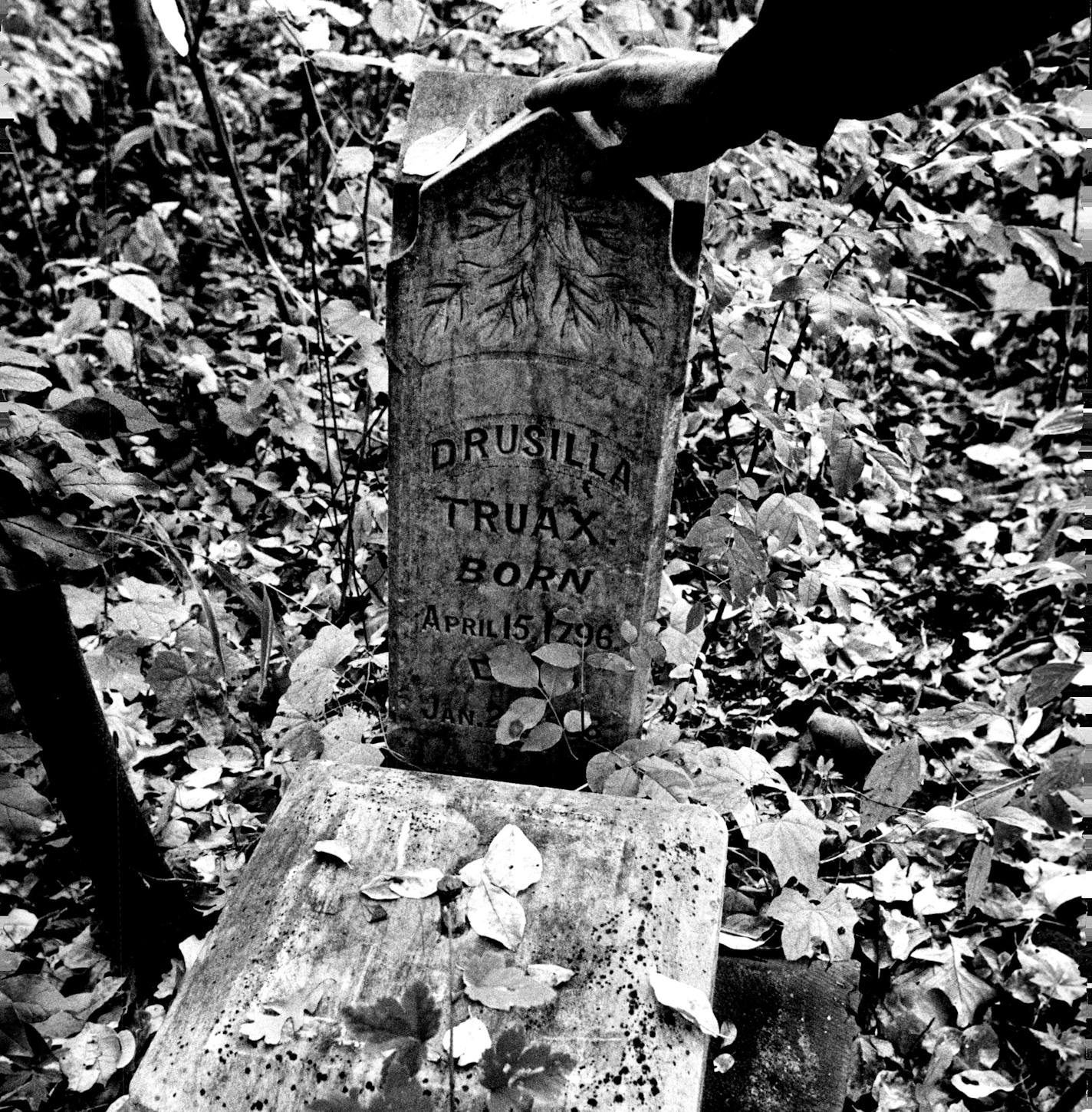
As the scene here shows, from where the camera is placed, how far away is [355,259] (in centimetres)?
436

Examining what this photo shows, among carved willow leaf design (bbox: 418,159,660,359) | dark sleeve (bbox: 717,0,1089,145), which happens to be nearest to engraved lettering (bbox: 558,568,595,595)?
carved willow leaf design (bbox: 418,159,660,359)

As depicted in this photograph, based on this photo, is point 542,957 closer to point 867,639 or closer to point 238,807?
point 238,807

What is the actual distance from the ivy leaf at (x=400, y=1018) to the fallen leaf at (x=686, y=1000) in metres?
0.53

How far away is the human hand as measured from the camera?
4.92 ft

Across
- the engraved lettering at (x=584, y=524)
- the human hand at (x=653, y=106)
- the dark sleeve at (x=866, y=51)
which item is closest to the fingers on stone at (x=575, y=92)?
the human hand at (x=653, y=106)

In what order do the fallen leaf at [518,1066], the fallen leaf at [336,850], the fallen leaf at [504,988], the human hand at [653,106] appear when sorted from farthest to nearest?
the fallen leaf at [336,850]
the human hand at [653,106]
the fallen leaf at [504,988]
the fallen leaf at [518,1066]

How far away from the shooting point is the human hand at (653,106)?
1.50 meters

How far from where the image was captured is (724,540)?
7.39ft

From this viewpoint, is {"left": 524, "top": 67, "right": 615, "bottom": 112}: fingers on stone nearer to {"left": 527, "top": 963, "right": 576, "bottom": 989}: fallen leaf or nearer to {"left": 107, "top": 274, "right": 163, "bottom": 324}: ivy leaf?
{"left": 107, "top": 274, "right": 163, "bottom": 324}: ivy leaf

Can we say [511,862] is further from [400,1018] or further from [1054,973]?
[1054,973]

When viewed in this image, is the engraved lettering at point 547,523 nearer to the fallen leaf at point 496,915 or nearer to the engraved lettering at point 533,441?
the engraved lettering at point 533,441

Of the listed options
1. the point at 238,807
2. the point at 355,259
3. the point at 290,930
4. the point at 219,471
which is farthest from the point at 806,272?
the point at 355,259

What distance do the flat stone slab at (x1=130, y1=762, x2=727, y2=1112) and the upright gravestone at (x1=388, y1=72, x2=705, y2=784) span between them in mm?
363

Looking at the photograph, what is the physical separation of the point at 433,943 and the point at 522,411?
39.8 inches
